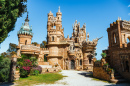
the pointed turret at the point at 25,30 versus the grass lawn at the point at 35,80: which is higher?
the pointed turret at the point at 25,30

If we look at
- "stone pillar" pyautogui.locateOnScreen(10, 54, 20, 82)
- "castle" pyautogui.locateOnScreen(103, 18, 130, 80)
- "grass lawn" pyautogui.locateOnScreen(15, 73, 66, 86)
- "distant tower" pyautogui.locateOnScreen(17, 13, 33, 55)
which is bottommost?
"grass lawn" pyautogui.locateOnScreen(15, 73, 66, 86)

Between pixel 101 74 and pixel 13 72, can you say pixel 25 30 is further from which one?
pixel 101 74

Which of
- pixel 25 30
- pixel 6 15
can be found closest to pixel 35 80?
pixel 6 15

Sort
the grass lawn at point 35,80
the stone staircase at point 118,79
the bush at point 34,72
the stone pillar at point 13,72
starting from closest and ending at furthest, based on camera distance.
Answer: the grass lawn at point 35,80 < the stone staircase at point 118,79 < the stone pillar at point 13,72 < the bush at point 34,72

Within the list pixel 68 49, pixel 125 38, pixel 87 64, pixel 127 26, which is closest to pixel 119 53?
pixel 125 38

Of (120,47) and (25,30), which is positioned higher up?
(25,30)

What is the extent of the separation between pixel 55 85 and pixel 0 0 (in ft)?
30.3

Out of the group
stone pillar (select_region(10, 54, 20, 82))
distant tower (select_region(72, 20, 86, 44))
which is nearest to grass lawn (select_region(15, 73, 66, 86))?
stone pillar (select_region(10, 54, 20, 82))

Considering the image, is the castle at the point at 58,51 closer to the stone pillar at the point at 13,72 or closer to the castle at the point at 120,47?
the castle at the point at 120,47

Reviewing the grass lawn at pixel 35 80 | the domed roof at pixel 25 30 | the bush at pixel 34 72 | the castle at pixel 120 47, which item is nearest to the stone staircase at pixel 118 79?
the castle at pixel 120 47

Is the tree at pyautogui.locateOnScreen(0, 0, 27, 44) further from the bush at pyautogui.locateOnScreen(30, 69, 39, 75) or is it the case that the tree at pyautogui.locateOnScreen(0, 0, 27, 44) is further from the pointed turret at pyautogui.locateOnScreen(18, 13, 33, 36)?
the pointed turret at pyautogui.locateOnScreen(18, 13, 33, 36)

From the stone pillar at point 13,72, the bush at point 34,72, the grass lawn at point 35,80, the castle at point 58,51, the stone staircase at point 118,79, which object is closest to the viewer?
the grass lawn at point 35,80

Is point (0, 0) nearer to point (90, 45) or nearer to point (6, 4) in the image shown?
point (6, 4)

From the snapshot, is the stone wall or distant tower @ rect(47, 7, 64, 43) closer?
the stone wall
